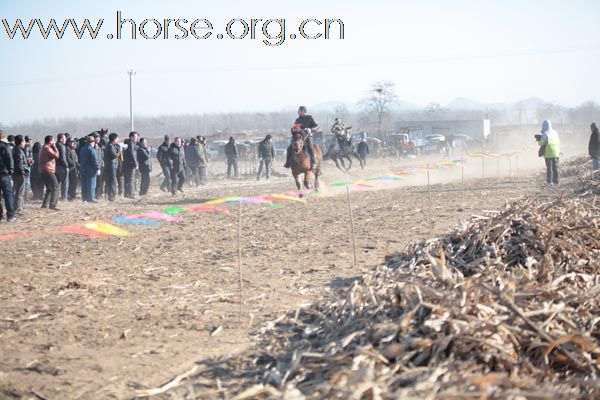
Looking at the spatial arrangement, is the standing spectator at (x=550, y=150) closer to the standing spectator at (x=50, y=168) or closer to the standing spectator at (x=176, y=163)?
the standing spectator at (x=176, y=163)

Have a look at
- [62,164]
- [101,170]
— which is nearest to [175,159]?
[101,170]

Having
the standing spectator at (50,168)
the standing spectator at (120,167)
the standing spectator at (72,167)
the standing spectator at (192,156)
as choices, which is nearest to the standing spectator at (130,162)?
the standing spectator at (120,167)

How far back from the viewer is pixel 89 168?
1955 cm

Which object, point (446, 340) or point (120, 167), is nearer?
point (446, 340)

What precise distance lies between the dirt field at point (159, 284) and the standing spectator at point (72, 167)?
3.80 metres

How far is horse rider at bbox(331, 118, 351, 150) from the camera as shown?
28.6 m

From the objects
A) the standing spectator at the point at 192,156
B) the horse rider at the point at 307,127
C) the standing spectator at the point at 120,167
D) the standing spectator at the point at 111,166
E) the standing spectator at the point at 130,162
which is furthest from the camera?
the standing spectator at the point at 192,156

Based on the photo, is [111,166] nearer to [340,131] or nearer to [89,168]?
[89,168]

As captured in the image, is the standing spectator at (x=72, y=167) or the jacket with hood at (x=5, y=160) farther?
the standing spectator at (x=72, y=167)

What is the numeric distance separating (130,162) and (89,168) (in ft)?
7.20

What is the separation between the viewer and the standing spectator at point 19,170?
1620 cm

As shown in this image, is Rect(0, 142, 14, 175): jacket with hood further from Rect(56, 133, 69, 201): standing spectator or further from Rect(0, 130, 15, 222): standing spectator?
Rect(56, 133, 69, 201): standing spectator

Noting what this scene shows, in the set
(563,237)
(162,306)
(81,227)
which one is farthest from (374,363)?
(81,227)

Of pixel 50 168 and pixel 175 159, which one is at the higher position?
pixel 175 159
